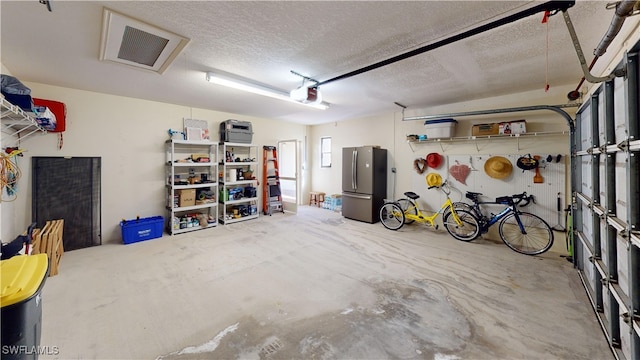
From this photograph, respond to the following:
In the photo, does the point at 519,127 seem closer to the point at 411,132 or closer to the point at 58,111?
the point at 411,132

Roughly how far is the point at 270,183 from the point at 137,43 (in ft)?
14.4

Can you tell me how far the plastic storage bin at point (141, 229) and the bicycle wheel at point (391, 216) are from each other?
14.7ft

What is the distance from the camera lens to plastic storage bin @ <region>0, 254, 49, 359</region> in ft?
3.19

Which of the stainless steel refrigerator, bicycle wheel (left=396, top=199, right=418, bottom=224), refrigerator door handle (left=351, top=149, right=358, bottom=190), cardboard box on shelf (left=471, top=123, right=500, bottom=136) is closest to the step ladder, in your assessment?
the stainless steel refrigerator

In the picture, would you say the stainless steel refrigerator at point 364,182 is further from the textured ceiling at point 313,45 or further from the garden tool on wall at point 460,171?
the textured ceiling at point 313,45

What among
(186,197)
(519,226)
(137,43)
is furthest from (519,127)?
(186,197)

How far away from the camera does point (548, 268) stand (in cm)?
317

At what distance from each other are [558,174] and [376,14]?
3980 millimetres

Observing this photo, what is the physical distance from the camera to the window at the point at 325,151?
733cm

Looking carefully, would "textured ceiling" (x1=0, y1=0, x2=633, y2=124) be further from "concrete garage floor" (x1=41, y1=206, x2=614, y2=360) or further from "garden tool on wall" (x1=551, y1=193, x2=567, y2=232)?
"concrete garage floor" (x1=41, y1=206, x2=614, y2=360)

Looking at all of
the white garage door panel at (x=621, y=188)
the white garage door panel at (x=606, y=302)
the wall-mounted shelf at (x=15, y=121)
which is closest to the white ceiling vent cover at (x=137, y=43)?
the wall-mounted shelf at (x=15, y=121)

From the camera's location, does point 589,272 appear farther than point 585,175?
No

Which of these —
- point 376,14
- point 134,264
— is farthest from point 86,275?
point 376,14

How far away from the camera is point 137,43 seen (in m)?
2.30
